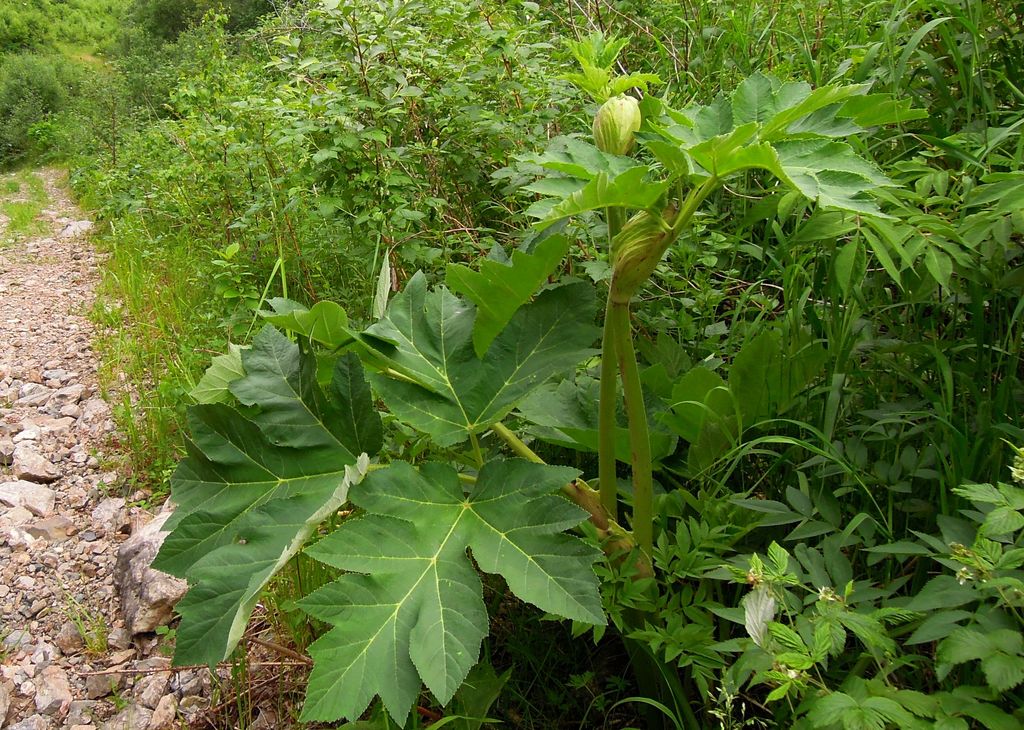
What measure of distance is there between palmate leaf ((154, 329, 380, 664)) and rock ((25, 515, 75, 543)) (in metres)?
1.71

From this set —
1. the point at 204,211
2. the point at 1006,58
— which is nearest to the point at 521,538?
the point at 1006,58

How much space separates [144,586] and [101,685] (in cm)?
28

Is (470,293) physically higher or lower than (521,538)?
higher

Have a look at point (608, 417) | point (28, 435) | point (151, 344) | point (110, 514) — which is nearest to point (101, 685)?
point (110, 514)

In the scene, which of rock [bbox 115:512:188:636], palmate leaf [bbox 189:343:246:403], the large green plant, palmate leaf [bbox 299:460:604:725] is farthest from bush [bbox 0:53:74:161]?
palmate leaf [bbox 299:460:604:725]

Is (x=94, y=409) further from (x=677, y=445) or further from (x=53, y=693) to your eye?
(x=677, y=445)

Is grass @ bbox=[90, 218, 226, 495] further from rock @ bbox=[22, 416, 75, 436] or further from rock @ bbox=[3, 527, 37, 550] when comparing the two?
rock @ bbox=[3, 527, 37, 550]

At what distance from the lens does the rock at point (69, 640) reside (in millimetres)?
2129

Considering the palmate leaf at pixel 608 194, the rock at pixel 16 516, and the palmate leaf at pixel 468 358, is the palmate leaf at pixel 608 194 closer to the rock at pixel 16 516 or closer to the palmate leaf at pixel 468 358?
the palmate leaf at pixel 468 358

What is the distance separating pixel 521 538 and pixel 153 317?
11.7ft

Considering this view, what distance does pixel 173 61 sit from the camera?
1286cm

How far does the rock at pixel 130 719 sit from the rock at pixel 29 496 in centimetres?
124

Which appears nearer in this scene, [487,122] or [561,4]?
[487,122]

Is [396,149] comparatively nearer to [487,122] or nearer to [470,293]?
[487,122]
